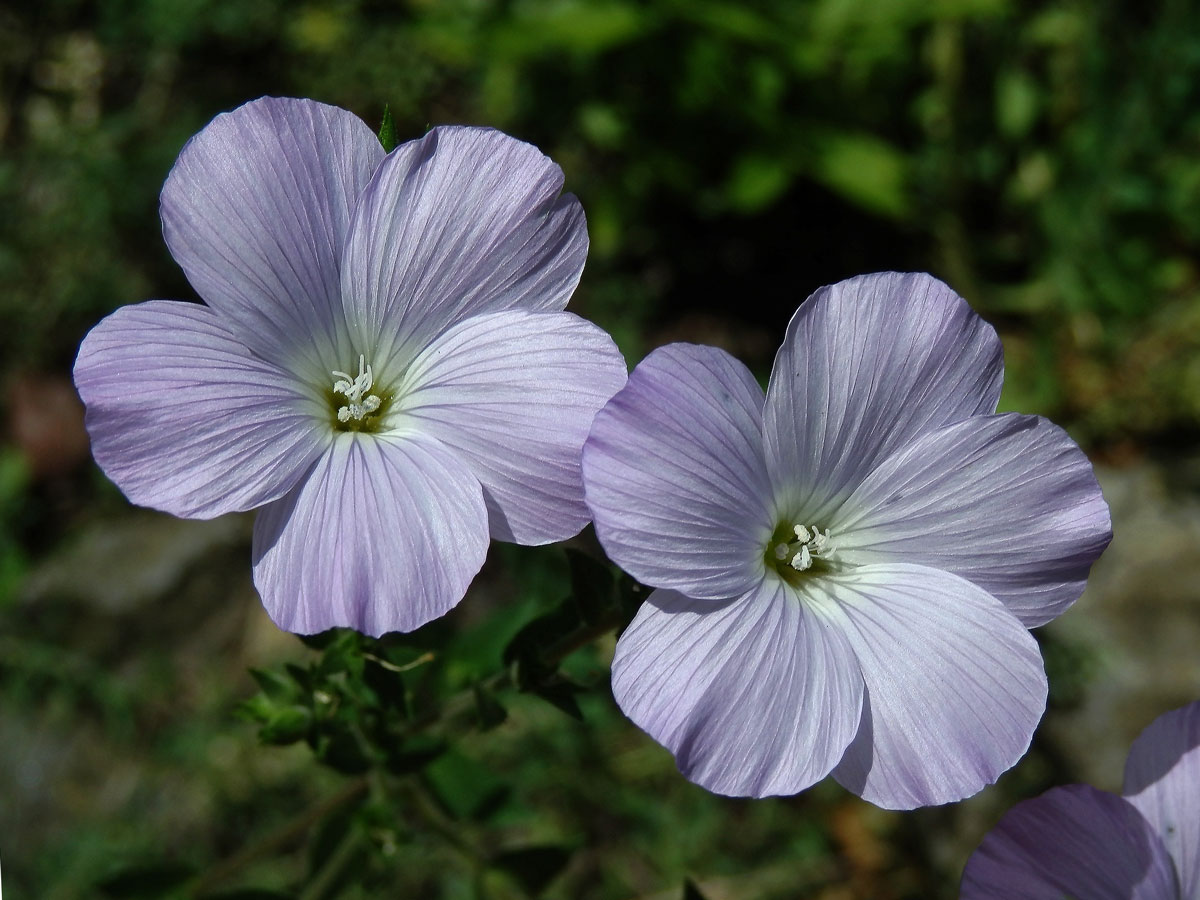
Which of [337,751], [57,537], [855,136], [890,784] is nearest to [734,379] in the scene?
[890,784]

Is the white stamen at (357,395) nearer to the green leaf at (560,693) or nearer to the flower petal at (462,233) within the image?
the flower petal at (462,233)

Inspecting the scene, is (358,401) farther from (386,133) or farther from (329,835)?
(329,835)

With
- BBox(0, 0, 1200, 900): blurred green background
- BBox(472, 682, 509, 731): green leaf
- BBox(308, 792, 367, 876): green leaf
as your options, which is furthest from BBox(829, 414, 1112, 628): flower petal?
BBox(0, 0, 1200, 900): blurred green background

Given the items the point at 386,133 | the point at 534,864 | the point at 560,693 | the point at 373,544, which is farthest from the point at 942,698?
the point at 534,864

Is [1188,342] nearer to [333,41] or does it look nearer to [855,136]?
[855,136]

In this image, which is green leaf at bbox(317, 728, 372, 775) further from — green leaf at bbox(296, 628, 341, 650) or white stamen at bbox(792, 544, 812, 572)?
white stamen at bbox(792, 544, 812, 572)

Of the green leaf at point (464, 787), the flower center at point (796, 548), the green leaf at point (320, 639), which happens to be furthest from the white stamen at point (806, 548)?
the green leaf at point (464, 787)
